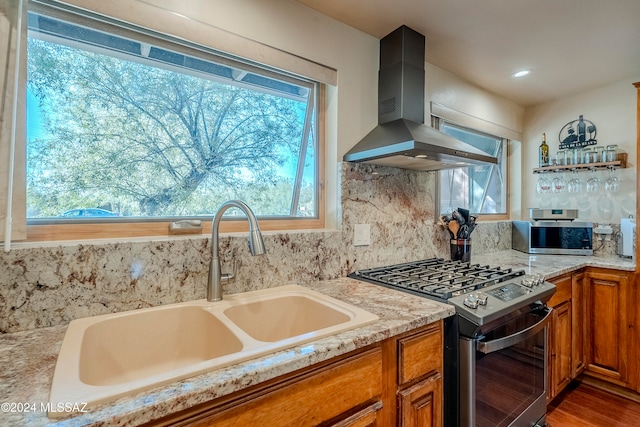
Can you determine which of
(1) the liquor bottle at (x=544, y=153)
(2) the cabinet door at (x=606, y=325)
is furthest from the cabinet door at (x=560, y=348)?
(1) the liquor bottle at (x=544, y=153)

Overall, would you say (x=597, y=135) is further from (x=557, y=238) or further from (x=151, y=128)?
(x=151, y=128)

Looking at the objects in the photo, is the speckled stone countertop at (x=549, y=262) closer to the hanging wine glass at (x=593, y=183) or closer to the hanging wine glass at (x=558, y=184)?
the hanging wine glass at (x=593, y=183)

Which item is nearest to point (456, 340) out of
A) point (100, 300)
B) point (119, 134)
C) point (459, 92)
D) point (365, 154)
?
Result: point (365, 154)

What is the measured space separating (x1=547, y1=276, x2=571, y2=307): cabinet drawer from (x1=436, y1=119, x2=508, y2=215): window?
86 cm

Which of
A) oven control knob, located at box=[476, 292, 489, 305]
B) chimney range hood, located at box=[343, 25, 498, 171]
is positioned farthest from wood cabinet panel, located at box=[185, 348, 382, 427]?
chimney range hood, located at box=[343, 25, 498, 171]

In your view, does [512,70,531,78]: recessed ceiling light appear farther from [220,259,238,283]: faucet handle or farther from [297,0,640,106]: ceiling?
[220,259,238,283]: faucet handle

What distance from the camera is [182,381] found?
673 millimetres

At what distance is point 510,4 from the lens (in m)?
1.59

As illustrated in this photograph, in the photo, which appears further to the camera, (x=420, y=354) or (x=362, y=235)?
(x=362, y=235)

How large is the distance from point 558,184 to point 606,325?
51.2 inches

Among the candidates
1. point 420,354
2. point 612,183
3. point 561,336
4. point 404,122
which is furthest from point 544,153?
point 420,354

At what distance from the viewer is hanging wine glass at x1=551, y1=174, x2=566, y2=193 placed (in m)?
2.86

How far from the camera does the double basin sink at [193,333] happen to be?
2.77ft

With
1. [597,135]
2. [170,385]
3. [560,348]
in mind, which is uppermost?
[597,135]
